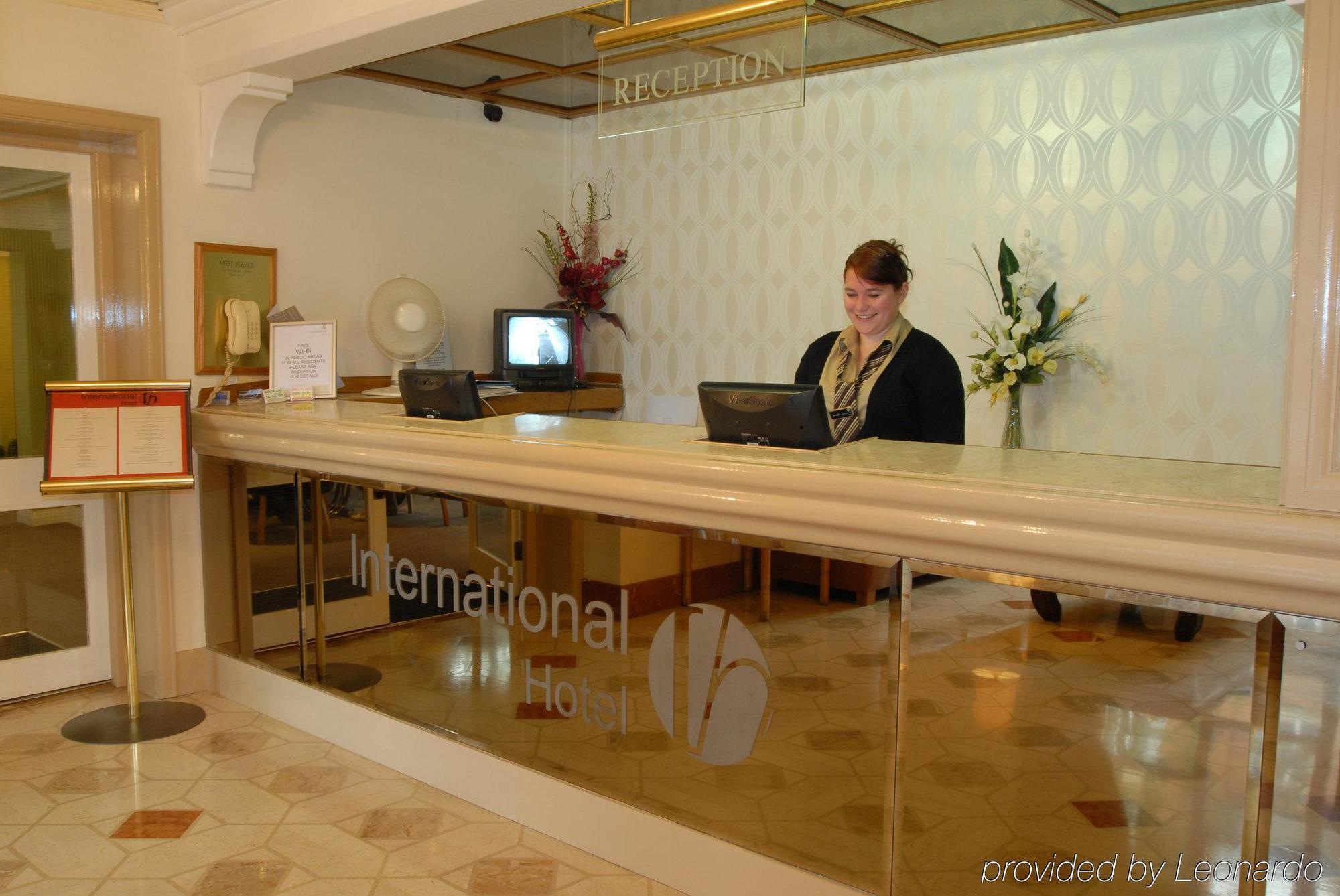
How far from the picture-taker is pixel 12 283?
398 centimetres

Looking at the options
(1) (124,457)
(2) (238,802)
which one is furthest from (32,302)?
(2) (238,802)

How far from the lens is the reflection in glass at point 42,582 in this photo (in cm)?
402

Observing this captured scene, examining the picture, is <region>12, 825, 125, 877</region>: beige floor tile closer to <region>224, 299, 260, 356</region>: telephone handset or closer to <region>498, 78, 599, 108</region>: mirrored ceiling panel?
<region>224, 299, 260, 356</region>: telephone handset

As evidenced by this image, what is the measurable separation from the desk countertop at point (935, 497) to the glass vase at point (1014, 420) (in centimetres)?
181

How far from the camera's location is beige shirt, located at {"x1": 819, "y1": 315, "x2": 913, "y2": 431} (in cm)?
344

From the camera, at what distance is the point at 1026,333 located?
4.27 m

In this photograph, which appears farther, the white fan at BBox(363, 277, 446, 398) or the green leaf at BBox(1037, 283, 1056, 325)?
the white fan at BBox(363, 277, 446, 398)

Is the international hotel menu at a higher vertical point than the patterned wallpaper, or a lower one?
lower

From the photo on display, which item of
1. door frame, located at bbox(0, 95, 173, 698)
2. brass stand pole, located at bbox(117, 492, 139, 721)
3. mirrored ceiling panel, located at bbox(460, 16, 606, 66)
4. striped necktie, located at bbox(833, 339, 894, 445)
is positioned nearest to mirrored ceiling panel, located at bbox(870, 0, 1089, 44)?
mirrored ceiling panel, located at bbox(460, 16, 606, 66)

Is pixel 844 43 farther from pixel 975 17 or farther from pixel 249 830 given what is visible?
pixel 249 830

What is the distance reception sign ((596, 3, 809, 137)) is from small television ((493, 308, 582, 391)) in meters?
2.34

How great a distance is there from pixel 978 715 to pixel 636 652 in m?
0.87

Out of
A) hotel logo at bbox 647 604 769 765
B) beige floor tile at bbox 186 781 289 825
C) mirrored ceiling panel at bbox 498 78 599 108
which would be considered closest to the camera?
hotel logo at bbox 647 604 769 765

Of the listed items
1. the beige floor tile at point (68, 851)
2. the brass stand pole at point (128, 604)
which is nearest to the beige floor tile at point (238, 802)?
the beige floor tile at point (68, 851)
